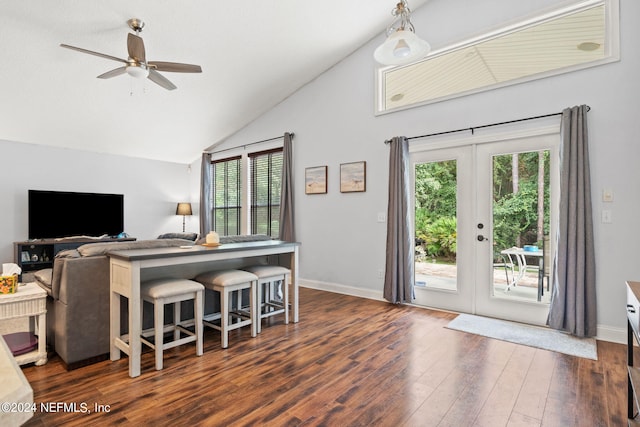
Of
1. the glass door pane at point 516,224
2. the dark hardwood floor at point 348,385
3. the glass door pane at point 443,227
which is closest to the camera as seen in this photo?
the dark hardwood floor at point 348,385

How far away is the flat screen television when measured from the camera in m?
5.35

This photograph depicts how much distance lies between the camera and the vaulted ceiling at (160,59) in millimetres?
3516

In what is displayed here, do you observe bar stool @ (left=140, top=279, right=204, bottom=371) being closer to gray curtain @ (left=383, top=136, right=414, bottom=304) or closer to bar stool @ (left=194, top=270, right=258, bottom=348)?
bar stool @ (left=194, top=270, right=258, bottom=348)

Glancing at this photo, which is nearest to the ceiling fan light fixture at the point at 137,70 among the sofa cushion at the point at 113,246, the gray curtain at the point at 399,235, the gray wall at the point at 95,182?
the sofa cushion at the point at 113,246

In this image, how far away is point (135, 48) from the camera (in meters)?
3.17

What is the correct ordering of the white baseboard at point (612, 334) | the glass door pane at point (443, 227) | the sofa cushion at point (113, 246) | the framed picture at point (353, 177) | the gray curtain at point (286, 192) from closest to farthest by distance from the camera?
the sofa cushion at point (113, 246), the white baseboard at point (612, 334), the glass door pane at point (443, 227), the framed picture at point (353, 177), the gray curtain at point (286, 192)

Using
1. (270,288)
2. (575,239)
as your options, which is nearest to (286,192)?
(270,288)

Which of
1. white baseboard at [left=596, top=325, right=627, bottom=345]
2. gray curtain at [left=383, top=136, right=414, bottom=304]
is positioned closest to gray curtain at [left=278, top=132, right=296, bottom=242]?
gray curtain at [left=383, top=136, right=414, bottom=304]

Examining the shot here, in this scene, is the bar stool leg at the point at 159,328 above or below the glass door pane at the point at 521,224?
below

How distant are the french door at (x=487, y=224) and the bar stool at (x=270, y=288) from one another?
176 cm

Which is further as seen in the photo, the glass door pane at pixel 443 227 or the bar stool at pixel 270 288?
the glass door pane at pixel 443 227

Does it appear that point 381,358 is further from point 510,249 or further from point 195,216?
point 195,216

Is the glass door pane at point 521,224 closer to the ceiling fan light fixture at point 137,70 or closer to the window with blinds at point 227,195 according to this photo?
the ceiling fan light fixture at point 137,70

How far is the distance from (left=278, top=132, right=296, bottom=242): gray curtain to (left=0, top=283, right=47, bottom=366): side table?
11.0ft
